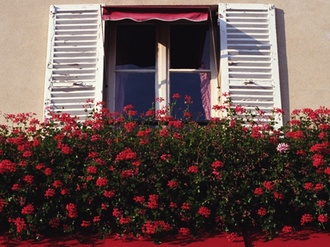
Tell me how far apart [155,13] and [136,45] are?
0.66m

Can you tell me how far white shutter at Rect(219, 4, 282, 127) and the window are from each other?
10 millimetres

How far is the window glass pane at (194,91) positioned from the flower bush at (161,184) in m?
1.11

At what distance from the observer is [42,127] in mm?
5871

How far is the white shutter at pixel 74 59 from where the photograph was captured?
6426 mm

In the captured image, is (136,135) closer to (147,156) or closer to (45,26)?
(147,156)

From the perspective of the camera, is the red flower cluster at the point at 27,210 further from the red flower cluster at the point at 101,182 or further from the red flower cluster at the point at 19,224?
the red flower cluster at the point at 101,182

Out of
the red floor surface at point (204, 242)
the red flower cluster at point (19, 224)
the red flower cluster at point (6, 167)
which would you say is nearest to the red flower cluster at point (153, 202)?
the red floor surface at point (204, 242)

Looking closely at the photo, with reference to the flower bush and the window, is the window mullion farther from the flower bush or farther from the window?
the flower bush

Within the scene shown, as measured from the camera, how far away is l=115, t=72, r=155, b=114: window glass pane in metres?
6.70

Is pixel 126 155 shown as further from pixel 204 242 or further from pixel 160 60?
pixel 160 60

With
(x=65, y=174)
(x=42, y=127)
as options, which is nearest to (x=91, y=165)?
(x=65, y=174)

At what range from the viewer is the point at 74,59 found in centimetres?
661

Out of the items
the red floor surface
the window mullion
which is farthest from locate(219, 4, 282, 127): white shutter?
the red floor surface

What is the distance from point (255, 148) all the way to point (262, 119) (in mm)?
931
